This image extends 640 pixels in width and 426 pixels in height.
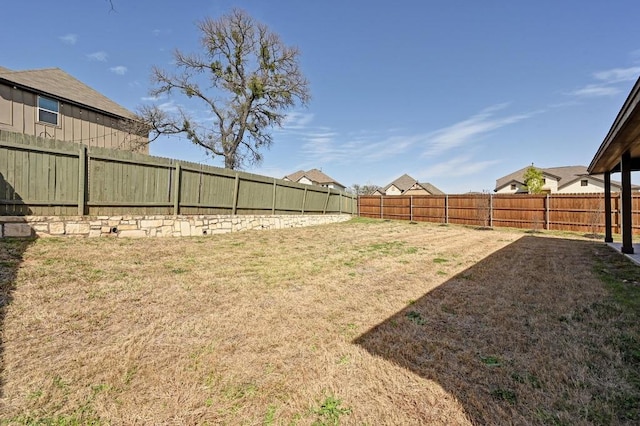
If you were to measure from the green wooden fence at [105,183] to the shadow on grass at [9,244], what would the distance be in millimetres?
19

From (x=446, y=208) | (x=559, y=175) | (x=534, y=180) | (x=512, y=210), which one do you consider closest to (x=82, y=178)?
(x=446, y=208)

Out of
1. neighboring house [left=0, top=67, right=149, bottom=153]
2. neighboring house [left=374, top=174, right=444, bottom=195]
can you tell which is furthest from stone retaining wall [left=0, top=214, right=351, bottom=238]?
neighboring house [left=374, top=174, right=444, bottom=195]

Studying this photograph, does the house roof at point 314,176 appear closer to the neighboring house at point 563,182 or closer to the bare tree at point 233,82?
the neighboring house at point 563,182

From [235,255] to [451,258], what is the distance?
4.88 meters

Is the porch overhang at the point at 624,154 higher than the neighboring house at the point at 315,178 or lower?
lower

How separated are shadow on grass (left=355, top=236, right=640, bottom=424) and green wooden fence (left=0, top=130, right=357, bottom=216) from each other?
6.72 meters

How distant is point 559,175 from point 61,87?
4438 centimetres

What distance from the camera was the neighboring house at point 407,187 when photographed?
41.2 metres

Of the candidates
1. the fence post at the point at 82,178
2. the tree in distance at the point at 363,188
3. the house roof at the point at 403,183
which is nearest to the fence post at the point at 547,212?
the fence post at the point at 82,178

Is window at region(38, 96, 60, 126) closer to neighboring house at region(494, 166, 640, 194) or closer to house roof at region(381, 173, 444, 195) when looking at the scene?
neighboring house at region(494, 166, 640, 194)

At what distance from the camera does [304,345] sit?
250 centimetres

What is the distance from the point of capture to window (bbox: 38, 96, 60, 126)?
10680 mm

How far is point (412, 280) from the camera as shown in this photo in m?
4.71

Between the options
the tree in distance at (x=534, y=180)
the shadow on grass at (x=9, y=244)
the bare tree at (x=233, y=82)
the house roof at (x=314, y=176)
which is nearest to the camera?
the shadow on grass at (x=9, y=244)
